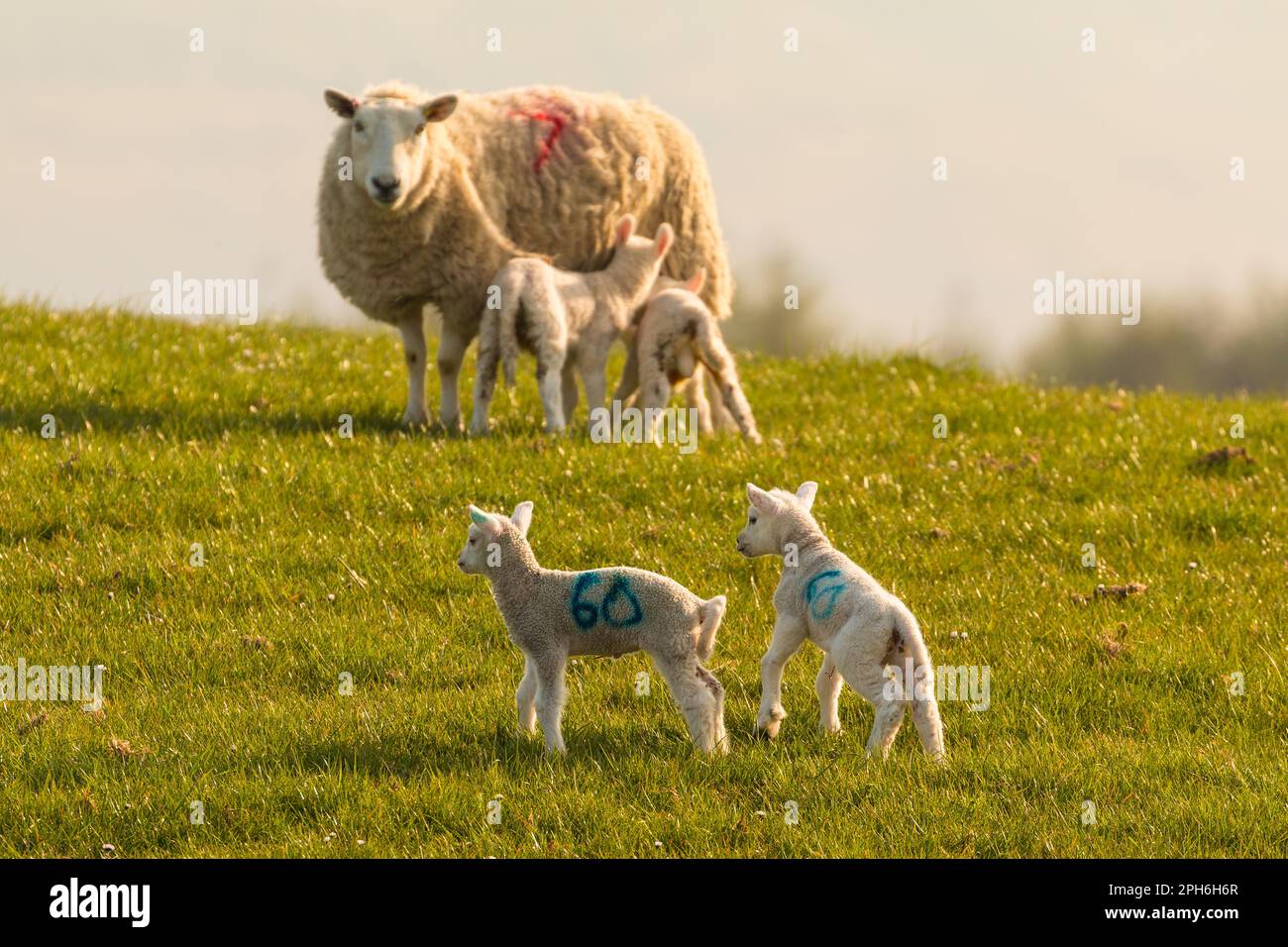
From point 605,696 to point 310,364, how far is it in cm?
849

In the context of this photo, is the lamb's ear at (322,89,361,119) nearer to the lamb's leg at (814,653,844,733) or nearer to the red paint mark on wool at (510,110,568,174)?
the red paint mark on wool at (510,110,568,174)

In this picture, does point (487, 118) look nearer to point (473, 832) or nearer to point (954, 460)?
point (954, 460)

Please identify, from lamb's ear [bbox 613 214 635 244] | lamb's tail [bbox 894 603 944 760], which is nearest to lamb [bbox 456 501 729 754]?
lamb's tail [bbox 894 603 944 760]

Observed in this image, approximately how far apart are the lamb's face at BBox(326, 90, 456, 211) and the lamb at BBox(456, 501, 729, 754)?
5833 millimetres

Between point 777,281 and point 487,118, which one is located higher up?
point 487,118

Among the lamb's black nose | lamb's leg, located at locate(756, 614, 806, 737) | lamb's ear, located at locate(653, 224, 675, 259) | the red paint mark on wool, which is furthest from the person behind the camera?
the red paint mark on wool

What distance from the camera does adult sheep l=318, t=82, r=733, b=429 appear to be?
12789mm

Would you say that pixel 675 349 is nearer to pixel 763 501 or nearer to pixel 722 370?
pixel 722 370

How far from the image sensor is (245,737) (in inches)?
297

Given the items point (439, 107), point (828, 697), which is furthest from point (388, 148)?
point (828, 697)

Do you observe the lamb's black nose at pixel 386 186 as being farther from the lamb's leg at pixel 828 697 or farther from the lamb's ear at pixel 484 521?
the lamb's leg at pixel 828 697

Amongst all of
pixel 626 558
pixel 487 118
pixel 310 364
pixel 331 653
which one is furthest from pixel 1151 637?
pixel 310 364

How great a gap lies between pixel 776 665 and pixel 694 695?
0.51 m

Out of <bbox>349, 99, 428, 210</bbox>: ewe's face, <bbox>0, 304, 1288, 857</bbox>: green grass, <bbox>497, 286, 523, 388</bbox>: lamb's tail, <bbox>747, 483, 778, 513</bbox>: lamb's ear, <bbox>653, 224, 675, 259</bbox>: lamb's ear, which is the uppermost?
<bbox>349, 99, 428, 210</bbox>: ewe's face
